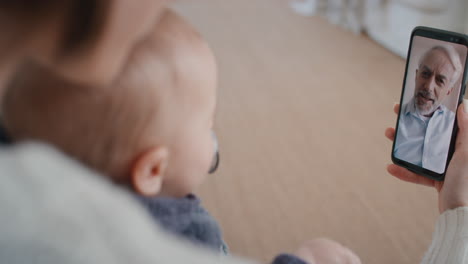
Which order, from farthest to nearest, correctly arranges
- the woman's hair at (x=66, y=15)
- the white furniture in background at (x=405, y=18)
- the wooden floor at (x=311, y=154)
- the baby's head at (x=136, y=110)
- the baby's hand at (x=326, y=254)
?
the white furniture in background at (x=405, y=18) → the wooden floor at (x=311, y=154) → the baby's hand at (x=326, y=254) → the baby's head at (x=136, y=110) → the woman's hair at (x=66, y=15)

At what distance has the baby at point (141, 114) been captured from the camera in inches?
14.7

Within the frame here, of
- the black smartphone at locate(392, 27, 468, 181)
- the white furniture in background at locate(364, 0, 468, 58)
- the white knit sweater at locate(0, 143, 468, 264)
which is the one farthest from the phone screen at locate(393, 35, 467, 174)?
the white furniture in background at locate(364, 0, 468, 58)

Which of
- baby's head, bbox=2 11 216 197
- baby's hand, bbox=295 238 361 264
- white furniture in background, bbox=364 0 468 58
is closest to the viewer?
baby's head, bbox=2 11 216 197

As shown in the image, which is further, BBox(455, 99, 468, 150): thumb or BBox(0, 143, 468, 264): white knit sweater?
BBox(455, 99, 468, 150): thumb

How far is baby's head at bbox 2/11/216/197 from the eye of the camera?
1.22ft

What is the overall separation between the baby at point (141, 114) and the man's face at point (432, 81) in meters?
0.44

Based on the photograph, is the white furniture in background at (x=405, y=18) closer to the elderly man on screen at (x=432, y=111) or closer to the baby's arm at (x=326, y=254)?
the elderly man on screen at (x=432, y=111)

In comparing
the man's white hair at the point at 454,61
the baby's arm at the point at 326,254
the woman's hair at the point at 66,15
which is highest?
the woman's hair at the point at 66,15

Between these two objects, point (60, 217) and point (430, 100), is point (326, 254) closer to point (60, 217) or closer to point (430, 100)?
point (430, 100)

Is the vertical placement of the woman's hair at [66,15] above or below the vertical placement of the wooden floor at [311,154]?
above

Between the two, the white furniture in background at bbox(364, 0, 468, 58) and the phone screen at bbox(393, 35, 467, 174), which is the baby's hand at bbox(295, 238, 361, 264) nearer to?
the phone screen at bbox(393, 35, 467, 174)

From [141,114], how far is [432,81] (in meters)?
0.56

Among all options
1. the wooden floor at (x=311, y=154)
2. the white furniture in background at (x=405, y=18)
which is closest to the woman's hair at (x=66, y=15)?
the wooden floor at (x=311, y=154)

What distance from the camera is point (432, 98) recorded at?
791 millimetres
